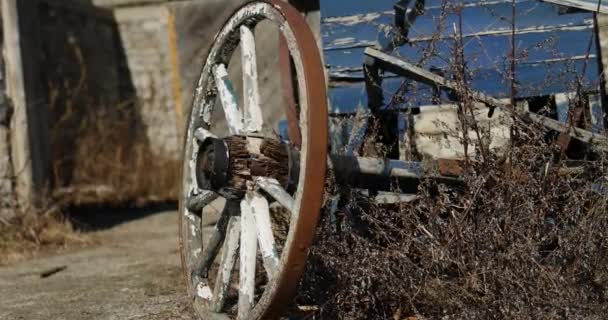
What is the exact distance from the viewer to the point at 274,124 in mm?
7281

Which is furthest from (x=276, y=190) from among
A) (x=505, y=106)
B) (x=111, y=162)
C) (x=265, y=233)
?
(x=111, y=162)

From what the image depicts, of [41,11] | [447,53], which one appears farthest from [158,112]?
[447,53]

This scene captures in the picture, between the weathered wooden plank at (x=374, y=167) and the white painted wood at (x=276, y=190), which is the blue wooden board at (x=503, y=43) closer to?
the weathered wooden plank at (x=374, y=167)

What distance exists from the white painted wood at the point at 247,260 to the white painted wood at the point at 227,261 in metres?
0.11

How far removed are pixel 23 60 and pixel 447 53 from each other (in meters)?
3.88

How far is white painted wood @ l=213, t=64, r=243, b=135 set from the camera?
295 centimetres

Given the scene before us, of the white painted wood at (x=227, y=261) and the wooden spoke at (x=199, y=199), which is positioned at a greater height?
the wooden spoke at (x=199, y=199)

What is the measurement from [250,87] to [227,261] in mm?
566

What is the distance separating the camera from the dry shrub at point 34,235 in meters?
5.43

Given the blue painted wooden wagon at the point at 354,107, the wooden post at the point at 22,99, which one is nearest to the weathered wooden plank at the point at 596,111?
the blue painted wooden wagon at the point at 354,107

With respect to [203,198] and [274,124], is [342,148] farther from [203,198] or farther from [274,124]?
[274,124]

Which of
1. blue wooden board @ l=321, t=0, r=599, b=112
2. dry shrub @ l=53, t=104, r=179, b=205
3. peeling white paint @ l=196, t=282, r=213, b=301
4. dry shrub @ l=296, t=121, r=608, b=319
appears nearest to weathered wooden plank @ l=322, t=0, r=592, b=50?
A: blue wooden board @ l=321, t=0, r=599, b=112

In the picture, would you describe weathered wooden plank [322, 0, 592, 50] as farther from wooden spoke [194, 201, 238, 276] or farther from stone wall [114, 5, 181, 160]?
stone wall [114, 5, 181, 160]

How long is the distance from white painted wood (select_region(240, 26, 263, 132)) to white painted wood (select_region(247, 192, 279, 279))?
25cm
